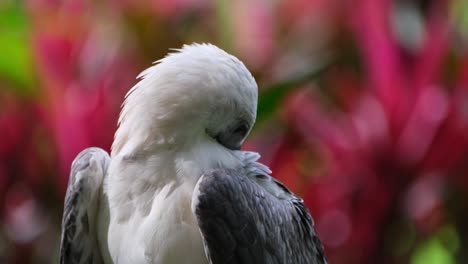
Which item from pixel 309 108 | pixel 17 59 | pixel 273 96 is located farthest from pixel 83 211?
pixel 17 59

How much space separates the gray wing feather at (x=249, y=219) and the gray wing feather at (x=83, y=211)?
0.75 ft

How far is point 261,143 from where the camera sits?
2.58 metres

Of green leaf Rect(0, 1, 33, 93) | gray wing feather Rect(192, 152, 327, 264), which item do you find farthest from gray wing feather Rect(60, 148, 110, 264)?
green leaf Rect(0, 1, 33, 93)

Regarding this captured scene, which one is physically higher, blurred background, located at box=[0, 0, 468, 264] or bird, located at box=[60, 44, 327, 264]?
bird, located at box=[60, 44, 327, 264]

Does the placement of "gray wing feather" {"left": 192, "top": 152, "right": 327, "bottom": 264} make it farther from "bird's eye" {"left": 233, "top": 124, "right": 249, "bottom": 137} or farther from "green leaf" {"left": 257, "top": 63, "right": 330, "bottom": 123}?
"green leaf" {"left": 257, "top": 63, "right": 330, "bottom": 123}

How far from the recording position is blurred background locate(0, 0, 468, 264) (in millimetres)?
2408

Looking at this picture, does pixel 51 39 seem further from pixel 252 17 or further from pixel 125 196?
pixel 125 196

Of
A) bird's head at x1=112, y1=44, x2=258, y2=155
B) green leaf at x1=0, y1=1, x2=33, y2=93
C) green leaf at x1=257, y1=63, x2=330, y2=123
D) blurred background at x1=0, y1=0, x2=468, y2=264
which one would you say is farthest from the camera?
green leaf at x1=0, y1=1, x2=33, y2=93

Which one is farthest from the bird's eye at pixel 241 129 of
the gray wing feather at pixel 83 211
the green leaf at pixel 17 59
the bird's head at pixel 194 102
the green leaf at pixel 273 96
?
the green leaf at pixel 17 59

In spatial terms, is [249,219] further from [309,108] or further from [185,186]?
[309,108]

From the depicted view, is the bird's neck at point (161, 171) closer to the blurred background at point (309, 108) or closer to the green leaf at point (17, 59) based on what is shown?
the blurred background at point (309, 108)

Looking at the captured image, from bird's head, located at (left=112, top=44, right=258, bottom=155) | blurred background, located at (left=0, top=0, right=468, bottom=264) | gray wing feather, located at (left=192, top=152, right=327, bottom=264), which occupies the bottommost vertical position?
blurred background, located at (left=0, top=0, right=468, bottom=264)

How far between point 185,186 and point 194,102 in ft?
0.45

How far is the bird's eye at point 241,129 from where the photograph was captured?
1.60 m
